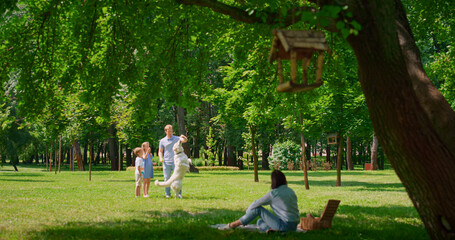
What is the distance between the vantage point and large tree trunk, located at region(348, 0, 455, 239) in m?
5.52

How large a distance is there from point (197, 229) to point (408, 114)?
429cm

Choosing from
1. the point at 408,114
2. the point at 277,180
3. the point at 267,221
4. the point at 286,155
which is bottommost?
the point at 267,221

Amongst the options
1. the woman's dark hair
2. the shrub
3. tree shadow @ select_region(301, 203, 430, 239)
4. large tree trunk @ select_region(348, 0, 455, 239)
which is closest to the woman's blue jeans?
tree shadow @ select_region(301, 203, 430, 239)

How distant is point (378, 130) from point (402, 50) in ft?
3.85

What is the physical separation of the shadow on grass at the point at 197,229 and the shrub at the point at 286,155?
31.4 meters

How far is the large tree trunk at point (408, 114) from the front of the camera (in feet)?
18.1

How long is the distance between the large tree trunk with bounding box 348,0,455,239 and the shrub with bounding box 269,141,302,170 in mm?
35466

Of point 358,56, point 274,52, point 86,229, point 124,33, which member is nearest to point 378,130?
point 358,56

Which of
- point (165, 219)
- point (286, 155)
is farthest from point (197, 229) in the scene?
point (286, 155)

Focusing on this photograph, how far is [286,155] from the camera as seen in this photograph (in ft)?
137

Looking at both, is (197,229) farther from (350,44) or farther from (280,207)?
(350,44)

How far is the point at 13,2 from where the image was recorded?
273 inches

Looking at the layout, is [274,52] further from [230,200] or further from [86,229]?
[230,200]

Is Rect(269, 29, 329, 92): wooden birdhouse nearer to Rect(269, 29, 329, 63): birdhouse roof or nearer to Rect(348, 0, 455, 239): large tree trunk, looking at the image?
Rect(269, 29, 329, 63): birdhouse roof
